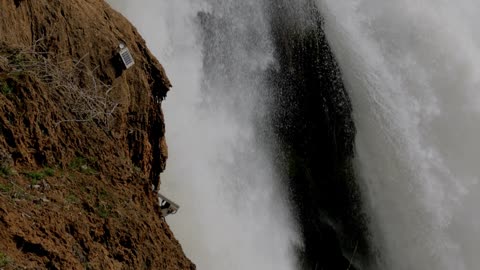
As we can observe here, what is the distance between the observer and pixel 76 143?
592 centimetres

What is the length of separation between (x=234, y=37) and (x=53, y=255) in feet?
25.9

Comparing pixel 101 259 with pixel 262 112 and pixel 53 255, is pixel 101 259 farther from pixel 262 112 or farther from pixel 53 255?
pixel 262 112

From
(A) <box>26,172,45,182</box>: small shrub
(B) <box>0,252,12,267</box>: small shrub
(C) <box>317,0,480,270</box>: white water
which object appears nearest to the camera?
(B) <box>0,252,12,267</box>: small shrub

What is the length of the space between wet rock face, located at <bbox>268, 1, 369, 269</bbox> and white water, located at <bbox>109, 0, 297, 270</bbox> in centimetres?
61

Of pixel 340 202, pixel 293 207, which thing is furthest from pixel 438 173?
pixel 293 207

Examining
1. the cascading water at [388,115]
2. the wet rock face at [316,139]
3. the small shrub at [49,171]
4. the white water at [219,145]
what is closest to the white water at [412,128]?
the cascading water at [388,115]

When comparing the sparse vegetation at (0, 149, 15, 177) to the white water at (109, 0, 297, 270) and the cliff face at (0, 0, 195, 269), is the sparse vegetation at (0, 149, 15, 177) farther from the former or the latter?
the white water at (109, 0, 297, 270)

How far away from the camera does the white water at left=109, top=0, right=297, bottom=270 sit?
9.99m

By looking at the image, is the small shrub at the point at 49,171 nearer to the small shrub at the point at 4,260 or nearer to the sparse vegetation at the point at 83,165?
the sparse vegetation at the point at 83,165

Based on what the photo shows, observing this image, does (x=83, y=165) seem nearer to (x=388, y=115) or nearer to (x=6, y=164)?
(x=6, y=164)

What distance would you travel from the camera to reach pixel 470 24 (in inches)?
556

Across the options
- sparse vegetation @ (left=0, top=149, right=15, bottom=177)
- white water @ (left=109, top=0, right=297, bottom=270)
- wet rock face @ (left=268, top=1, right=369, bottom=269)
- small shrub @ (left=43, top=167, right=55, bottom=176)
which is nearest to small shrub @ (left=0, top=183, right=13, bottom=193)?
sparse vegetation @ (left=0, top=149, right=15, bottom=177)

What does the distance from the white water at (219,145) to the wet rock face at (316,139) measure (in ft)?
2.00

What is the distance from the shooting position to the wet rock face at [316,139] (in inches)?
509
